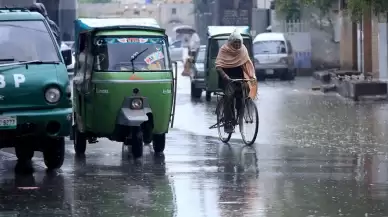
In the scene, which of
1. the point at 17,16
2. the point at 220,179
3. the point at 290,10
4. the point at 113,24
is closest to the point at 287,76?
the point at 290,10

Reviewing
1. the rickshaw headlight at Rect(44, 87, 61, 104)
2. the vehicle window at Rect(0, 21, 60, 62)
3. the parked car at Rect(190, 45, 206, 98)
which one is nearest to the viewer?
the rickshaw headlight at Rect(44, 87, 61, 104)

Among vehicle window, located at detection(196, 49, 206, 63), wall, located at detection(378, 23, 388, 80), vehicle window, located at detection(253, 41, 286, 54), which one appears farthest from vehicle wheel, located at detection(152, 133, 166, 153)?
vehicle window, located at detection(253, 41, 286, 54)

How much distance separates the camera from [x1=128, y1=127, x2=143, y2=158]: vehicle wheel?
13.0 meters

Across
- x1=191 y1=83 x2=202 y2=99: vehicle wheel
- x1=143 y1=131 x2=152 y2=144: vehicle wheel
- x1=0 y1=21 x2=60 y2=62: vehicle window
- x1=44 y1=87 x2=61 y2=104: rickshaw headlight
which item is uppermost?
x1=0 y1=21 x2=60 y2=62: vehicle window

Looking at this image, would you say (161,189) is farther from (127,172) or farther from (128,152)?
Result: (128,152)

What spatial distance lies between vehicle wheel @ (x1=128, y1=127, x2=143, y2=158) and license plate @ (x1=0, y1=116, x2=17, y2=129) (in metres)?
2.42

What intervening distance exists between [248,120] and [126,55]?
277cm

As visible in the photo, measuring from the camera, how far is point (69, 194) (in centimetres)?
1010

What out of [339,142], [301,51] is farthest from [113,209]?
[301,51]

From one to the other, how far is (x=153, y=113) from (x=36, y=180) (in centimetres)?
265

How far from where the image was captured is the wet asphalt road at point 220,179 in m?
9.31

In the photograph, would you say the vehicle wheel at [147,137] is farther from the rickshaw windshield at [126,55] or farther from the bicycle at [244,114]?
the bicycle at [244,114]

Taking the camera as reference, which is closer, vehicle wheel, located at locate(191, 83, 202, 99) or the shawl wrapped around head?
the shawl wrapped around head

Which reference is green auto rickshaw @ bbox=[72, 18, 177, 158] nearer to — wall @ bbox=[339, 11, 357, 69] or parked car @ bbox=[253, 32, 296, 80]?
wall @ bbox=[339, 11, 357, 69]
